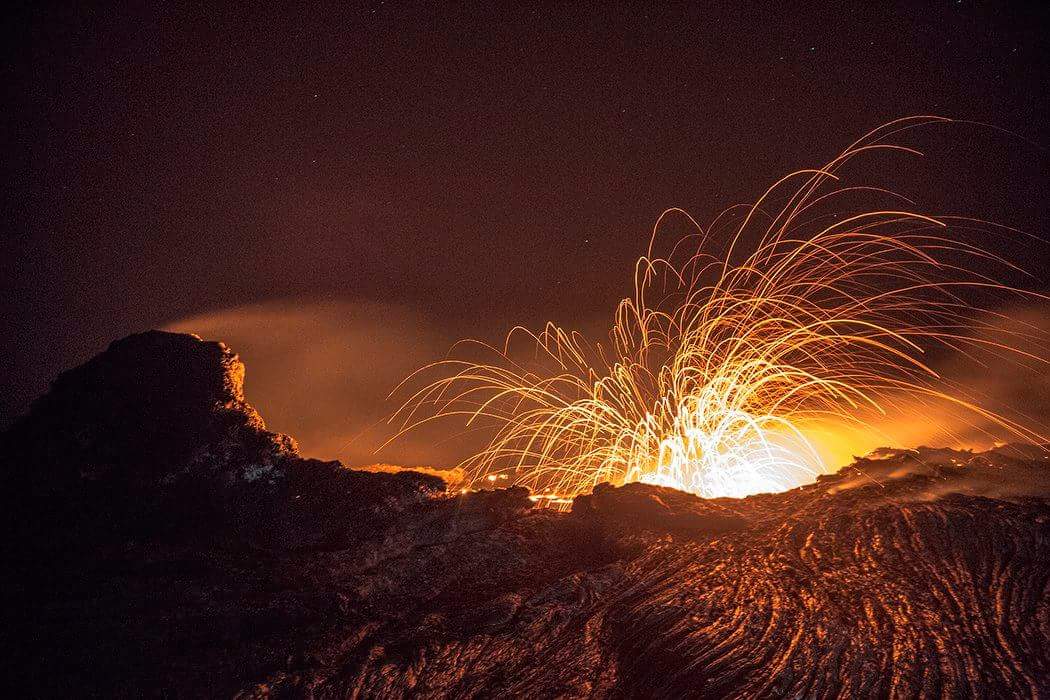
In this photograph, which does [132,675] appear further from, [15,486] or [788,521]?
[788,521]

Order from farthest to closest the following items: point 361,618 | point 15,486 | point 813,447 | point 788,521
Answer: point 813,447, point 15,486, point 788,521, point 361,618

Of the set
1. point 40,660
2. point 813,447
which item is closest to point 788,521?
point 813,447

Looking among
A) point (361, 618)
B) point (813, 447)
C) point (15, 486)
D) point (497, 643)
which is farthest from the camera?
point (813, 447)

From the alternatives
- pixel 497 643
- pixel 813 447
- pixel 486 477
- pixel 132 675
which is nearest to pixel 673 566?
pixel 497 643

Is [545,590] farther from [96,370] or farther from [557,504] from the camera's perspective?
[96,370]

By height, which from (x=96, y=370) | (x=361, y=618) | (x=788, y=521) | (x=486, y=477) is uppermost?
(x=96, y=370)

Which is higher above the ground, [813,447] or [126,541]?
[813,447]

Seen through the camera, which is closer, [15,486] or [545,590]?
[545,590]
